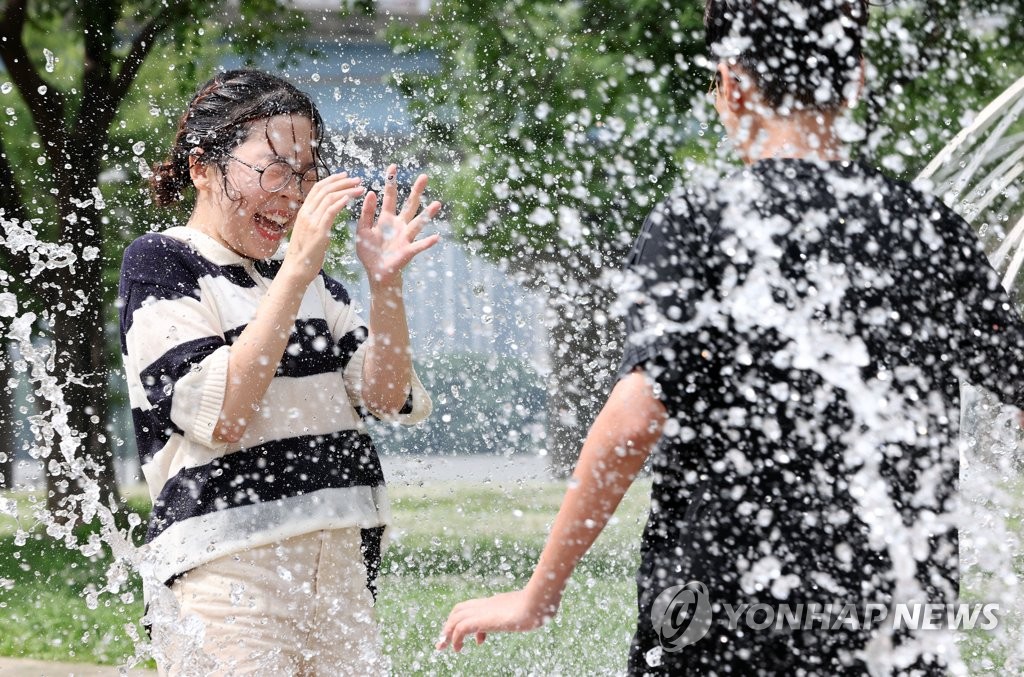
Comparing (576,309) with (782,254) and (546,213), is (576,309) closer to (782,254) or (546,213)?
(546,213)

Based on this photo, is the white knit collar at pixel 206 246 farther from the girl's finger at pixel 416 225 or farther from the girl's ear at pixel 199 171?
the girl's finger at pixel 416 225

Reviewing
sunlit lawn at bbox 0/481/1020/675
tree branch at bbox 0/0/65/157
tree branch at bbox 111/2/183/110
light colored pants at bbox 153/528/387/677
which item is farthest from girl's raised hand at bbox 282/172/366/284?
tree branch at bbox 0/0/65/157

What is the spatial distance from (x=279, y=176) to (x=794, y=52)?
1115mm

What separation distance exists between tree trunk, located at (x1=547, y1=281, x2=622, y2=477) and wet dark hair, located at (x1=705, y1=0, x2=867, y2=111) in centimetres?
667

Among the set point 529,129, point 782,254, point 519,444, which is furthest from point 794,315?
point 519,444

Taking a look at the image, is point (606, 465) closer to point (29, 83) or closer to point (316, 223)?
point (316, 223)

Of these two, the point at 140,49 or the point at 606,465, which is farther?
the point at 140,49

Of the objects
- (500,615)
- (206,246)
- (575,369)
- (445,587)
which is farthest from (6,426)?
(500,615)

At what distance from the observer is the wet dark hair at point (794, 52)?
1.61 m

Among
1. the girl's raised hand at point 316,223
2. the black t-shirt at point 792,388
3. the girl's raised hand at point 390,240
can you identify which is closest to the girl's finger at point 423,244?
the girl's raised hand at point 390,240

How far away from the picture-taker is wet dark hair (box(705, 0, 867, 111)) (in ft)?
5.27

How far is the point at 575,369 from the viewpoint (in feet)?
30.0

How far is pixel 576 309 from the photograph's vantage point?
8578 mm

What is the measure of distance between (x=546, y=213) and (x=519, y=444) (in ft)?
10.2
